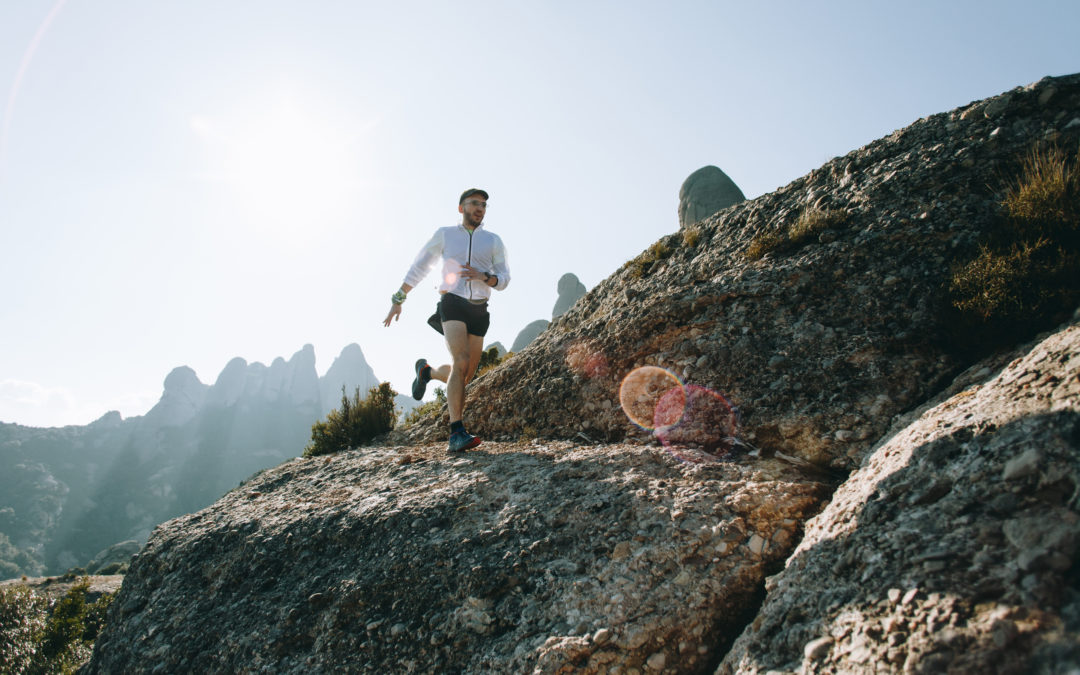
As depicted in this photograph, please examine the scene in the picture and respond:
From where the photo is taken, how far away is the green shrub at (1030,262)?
10.2ft

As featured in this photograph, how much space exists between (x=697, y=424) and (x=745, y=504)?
1.31 metres

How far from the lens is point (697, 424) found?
425 cm

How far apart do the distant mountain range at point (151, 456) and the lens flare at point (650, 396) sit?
359 ft

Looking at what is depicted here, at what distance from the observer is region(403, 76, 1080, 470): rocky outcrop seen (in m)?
3.62

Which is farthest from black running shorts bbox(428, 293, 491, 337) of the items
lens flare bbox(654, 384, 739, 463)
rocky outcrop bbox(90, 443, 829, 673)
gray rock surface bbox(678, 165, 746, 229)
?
gray rock surface bbox(678, 165, 746, 229)

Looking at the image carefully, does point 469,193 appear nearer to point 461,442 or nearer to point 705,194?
point 461,442

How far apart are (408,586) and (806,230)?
5.03 meters

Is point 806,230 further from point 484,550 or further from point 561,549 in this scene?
point 484,550

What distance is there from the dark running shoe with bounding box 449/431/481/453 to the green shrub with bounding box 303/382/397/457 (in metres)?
2.71

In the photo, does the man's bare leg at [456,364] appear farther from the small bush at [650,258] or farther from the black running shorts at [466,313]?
the small bush at [650,258]

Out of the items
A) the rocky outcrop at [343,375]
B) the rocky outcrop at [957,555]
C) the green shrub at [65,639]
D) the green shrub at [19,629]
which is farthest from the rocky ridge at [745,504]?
the rocky outcrop at [343,375]

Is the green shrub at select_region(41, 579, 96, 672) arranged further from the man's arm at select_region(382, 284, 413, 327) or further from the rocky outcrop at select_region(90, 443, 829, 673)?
the man's arm at select_region(382, 284, 413, 327)

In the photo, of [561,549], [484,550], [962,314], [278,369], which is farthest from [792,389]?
[278,369]

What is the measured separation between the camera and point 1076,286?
3.05 metres
